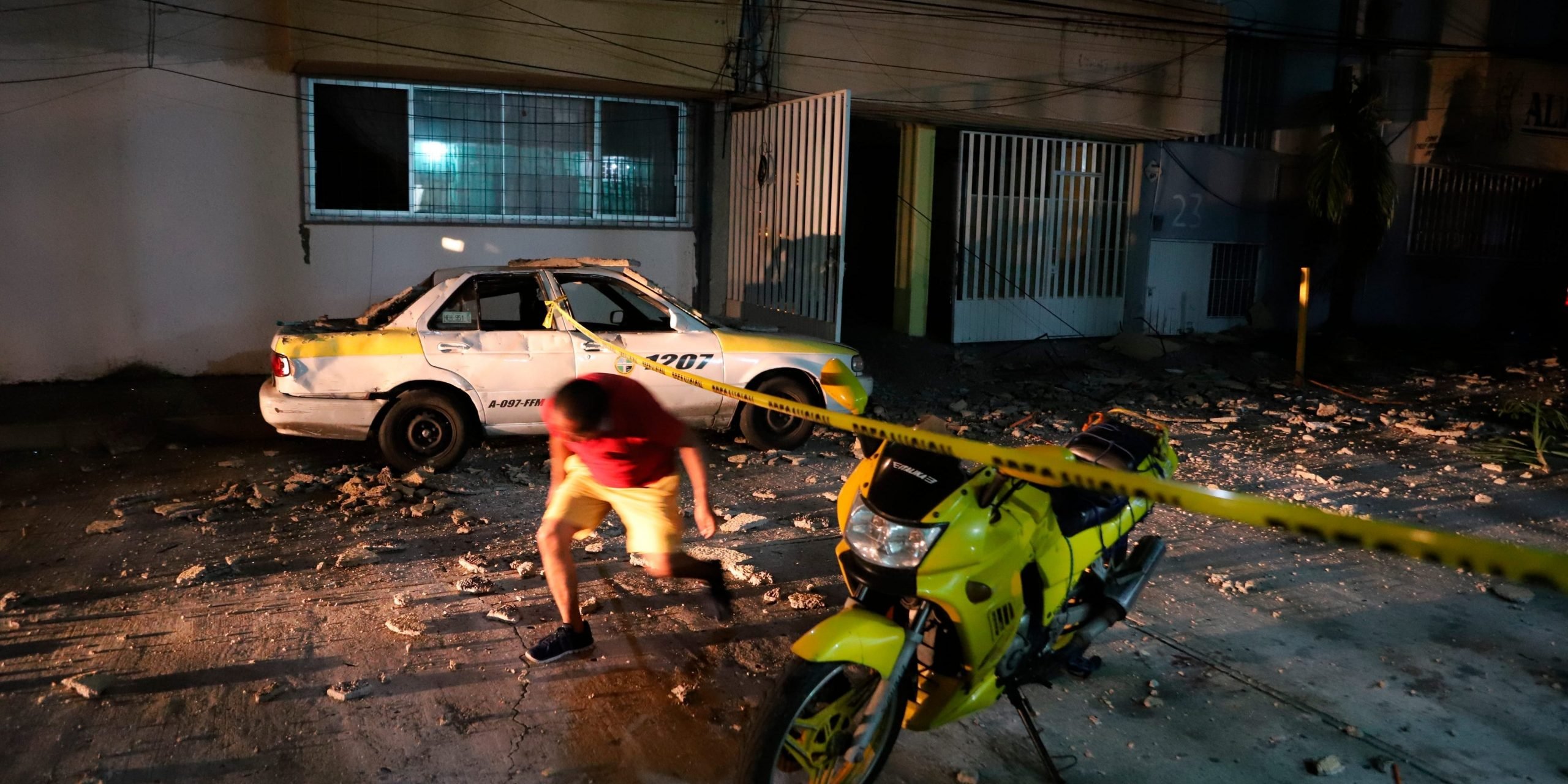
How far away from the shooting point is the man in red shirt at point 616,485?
400 cm

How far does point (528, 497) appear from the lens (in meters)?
6.88

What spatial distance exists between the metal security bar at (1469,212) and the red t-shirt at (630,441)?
17548mm

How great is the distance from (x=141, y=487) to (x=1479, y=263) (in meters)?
20.1

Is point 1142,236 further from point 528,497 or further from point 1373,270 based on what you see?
point 528,497

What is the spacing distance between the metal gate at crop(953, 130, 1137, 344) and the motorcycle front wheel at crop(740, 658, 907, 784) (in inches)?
407

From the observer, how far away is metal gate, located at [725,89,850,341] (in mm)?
9930

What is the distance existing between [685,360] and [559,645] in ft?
12.0

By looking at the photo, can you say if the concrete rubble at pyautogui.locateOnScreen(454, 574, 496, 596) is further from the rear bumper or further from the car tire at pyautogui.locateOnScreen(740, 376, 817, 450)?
the car tire at pyautogui.locateOnScreen(740, 376, 817, 450)

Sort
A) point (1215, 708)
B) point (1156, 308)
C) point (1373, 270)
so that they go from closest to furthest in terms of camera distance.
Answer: point (1215, 708) → point (1156, 308) → point (1373, 270)

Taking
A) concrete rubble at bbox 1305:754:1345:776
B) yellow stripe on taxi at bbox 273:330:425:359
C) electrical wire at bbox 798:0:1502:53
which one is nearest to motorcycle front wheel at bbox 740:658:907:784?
concrete rubble at bbox 1305:754:1345:776

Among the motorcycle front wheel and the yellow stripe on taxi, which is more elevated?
the yellow stripe on taxi

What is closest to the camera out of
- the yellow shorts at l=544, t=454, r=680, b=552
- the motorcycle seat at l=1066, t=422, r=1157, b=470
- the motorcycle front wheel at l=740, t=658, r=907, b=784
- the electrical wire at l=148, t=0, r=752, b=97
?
the motorcycle front wheel at l=740, t=658, r=907, b=784

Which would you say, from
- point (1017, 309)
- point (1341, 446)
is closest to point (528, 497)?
point (1341, 446)

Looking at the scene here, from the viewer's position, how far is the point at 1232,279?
16094 millimetres
